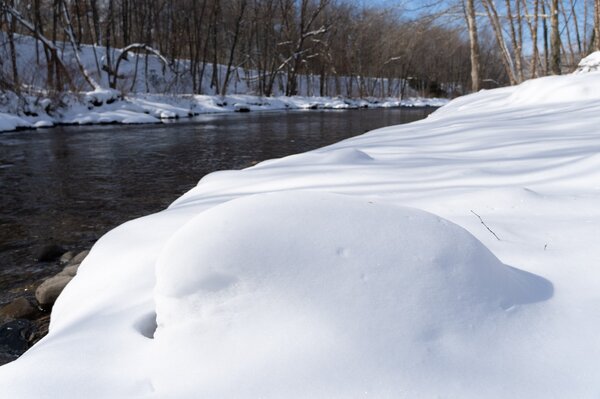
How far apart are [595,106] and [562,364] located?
445 cm

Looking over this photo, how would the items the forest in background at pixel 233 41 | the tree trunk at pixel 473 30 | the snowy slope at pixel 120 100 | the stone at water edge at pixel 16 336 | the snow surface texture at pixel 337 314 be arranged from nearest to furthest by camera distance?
the snow surface texture at pixel 337 314, the stone at water edge at pixel 16 336, the tree trunk at pixel 473 30, the snowy slope at pixel 120 100, the forest in background at pixel 233 41

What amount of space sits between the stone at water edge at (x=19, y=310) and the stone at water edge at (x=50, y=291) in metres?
0.06

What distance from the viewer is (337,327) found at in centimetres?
95

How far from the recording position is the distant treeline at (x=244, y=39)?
2439 centimetres

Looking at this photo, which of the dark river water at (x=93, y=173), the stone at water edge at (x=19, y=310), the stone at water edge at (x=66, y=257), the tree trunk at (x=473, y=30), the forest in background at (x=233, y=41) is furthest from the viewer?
the forest in background at (x=233, y=41)

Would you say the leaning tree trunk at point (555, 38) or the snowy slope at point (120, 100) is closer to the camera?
the leaning tree trunk at point (555, 38)

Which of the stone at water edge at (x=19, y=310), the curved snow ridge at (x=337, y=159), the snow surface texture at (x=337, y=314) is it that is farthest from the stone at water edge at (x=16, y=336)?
the curved snow ridge at (x=337, y=159)

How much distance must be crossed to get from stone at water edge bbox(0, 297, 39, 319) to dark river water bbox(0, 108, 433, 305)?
34 cm

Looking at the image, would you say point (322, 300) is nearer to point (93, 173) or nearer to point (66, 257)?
point (66, 257)

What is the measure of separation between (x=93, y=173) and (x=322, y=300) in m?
5.83

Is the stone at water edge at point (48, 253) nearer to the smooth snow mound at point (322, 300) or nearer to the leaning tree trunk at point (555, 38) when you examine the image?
the smooth snow mound at point (322, 300)

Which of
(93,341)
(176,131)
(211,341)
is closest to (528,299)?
(211,341)

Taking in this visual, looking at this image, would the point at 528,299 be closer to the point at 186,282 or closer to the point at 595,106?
the point at 186,282

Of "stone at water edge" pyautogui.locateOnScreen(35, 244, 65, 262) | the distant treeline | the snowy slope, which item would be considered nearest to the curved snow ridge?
A: "stone at water edge" pyautogui.locateOnScreen(35, 244, 65, 262)
